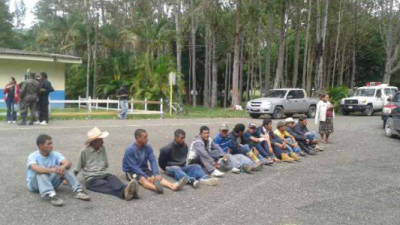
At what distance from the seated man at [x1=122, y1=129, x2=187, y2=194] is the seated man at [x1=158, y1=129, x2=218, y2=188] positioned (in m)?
0.41

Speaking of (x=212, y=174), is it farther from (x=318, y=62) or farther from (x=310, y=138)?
(x=318, y=62)

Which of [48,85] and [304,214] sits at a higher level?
[48,85]

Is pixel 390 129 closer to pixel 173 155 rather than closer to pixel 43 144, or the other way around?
pixel 173 155

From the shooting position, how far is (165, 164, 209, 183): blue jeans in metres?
7.21

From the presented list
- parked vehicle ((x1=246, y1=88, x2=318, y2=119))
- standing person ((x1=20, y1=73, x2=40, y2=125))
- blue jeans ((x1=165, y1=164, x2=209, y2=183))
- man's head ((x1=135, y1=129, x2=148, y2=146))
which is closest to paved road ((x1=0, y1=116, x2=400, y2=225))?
blue jeans ((x1=165, y1=164, x2=209, y2=183))

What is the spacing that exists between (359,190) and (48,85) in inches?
463

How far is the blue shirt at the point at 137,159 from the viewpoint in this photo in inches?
265

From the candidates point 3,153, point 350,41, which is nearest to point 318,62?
point 350,41

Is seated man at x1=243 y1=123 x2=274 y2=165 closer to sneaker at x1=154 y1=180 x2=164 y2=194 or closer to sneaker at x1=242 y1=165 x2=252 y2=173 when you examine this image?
sneaker at x1=242 y1=165 x2=252 y2=173

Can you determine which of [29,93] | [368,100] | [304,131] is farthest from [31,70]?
[368,100]

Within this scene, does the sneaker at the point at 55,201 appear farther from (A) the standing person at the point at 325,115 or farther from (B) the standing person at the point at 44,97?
(B) the standing person at the point at 44,97

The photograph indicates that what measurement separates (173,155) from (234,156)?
5.45 ft

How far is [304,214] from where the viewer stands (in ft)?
18.5

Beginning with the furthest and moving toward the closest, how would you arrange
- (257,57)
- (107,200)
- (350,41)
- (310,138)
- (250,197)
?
(257,57) < (350,41) < (310,138) < (250,197) < (107,200)
